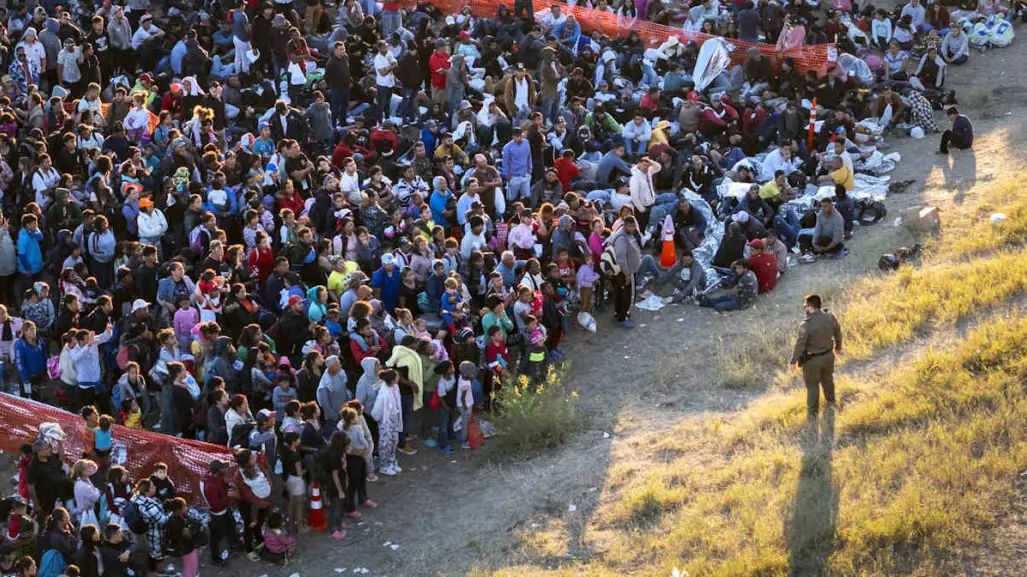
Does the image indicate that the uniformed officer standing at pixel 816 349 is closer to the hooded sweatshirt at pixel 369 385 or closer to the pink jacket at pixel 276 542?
the hooded sweatshirt at pixel 369 385

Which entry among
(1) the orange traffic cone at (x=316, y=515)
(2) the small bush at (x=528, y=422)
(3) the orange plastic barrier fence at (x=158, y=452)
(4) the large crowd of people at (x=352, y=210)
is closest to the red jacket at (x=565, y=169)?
(4) the large crowd of people at (x=352, y=210)

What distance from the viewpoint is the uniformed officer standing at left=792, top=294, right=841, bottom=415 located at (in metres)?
15.1

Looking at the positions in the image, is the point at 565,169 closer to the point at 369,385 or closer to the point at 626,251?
the point at 626,251

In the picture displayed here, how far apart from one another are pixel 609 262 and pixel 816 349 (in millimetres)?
4407

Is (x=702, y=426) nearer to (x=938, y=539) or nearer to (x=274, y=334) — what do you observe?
(x=938, y=539)

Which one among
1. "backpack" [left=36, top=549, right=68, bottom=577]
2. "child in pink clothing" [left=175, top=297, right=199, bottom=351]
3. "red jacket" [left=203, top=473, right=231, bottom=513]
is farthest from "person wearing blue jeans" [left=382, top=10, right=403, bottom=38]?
"backpack" [left=36, top=549, right=68, bottom=577]

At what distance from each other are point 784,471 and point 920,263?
20.4 ft

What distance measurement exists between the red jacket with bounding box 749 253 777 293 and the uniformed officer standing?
13.9 feet

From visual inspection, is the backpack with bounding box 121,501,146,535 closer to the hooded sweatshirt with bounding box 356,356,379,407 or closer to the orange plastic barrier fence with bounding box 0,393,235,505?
A: the orange plastic barrier fence with bounding box 0,393,235,505

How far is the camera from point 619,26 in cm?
2822

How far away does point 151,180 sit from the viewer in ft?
65.1

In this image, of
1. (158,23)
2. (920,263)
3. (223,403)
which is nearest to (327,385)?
(223,403)

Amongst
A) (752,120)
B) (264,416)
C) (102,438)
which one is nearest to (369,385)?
(264,416)

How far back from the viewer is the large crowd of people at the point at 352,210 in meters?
15.2
